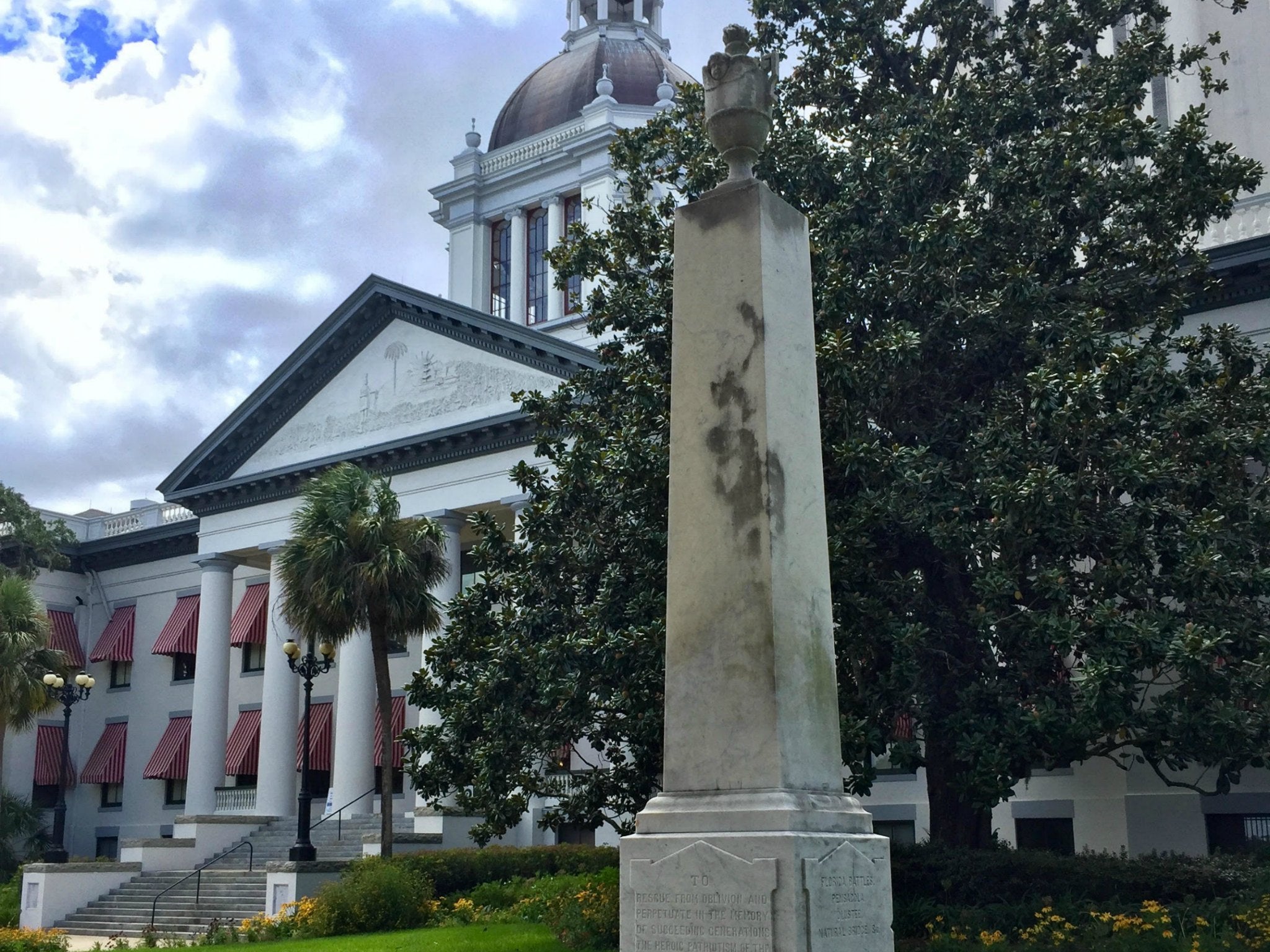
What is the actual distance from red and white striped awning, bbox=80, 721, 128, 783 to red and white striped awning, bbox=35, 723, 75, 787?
706 mm

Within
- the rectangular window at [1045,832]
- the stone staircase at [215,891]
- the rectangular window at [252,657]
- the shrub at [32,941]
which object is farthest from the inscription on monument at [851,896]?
the rectangular window at [252,657]

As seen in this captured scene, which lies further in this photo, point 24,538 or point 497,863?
point 24,538

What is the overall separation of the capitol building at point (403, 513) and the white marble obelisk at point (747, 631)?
58.8 feet

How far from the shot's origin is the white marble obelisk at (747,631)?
7848 mm

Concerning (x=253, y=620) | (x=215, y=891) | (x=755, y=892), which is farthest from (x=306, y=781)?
(x=755, y=892)

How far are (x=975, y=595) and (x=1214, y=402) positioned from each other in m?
4.18

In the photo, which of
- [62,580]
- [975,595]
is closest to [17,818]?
[62,580]

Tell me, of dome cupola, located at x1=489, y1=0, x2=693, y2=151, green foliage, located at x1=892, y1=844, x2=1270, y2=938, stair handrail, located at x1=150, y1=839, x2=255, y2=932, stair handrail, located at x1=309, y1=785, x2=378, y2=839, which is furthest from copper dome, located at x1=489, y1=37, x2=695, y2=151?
green foliage, located at x1=892, y1=844, x2=1270, y2=938

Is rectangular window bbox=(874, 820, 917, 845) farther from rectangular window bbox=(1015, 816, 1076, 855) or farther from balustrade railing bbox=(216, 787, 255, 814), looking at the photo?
balustrade railing bbox=(216, 787, 255, 814)

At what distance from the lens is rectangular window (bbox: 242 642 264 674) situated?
148 ft

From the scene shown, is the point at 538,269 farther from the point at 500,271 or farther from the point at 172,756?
the point at 172,756

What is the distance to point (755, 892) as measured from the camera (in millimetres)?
7707

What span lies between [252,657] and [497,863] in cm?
1843

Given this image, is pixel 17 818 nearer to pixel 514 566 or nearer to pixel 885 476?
pixel 514 566
